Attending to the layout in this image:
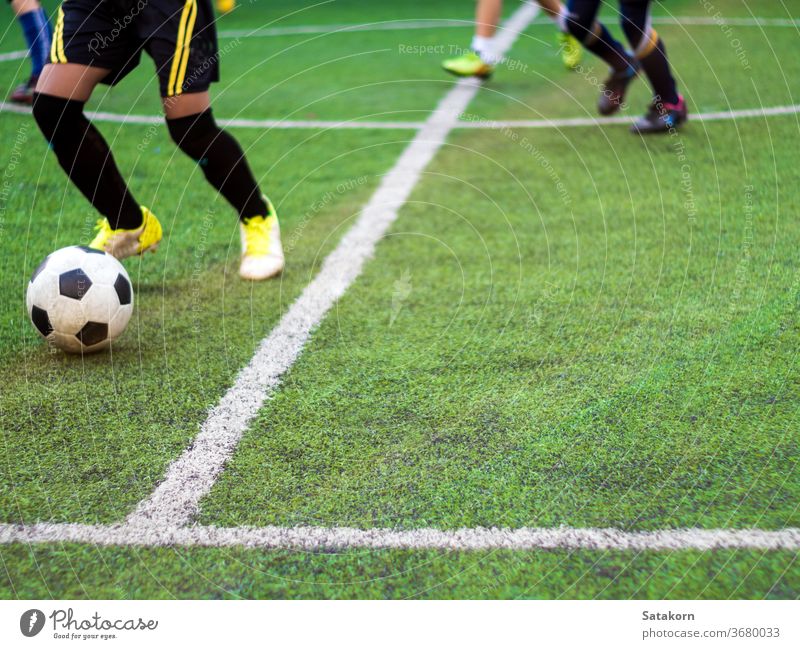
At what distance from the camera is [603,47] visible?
6094mm

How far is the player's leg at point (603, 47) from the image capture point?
6020 millimetres

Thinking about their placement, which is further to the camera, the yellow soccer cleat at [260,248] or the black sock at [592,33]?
the black sock at [592,33]

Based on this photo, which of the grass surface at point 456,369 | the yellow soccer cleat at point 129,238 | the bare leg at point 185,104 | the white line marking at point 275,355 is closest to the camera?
the grass surface at point 456,369

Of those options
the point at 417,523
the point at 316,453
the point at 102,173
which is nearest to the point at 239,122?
the point at 102,173

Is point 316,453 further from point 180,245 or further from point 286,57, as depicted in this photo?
point 286,57

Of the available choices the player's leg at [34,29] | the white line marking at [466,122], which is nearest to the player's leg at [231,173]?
the white line marking at [466,122]

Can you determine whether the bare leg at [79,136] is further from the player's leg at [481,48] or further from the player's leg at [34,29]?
the player's leg at [481,48]

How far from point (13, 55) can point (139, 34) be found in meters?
5.81

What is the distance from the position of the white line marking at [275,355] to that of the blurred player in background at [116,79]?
0.70 m

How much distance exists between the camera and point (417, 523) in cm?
230

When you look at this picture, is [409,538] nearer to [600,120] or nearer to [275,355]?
[275,355]

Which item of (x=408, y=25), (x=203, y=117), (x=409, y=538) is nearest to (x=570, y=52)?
(x=408, y=25)

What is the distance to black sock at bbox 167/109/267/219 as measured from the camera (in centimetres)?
378

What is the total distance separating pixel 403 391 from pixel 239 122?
156 inches
